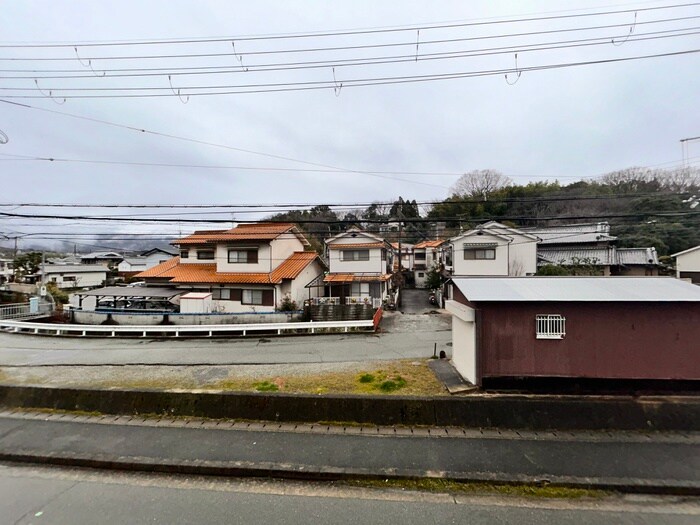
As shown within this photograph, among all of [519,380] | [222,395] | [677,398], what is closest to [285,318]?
[222,395]

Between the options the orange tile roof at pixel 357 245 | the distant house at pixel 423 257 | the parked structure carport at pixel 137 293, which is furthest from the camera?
the distant house at pixel 423 257

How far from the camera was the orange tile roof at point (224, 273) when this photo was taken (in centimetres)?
2081

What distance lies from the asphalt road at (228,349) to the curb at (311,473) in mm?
5819

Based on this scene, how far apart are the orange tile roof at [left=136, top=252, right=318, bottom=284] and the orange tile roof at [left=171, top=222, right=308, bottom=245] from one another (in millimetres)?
1868

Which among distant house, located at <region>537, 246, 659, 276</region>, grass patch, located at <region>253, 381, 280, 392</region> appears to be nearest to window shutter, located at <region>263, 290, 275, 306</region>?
grass patch, located at <region>253, 381, 280, 392</region>

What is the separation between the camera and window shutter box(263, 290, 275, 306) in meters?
20.6

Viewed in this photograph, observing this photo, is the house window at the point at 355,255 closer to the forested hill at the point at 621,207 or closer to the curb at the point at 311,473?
the forested hill at the point at 621,207

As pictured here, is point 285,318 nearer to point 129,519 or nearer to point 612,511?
point 129,519

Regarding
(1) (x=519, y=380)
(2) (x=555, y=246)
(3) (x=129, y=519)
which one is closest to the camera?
(3) (x=129, y=519)

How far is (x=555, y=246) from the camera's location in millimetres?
31438

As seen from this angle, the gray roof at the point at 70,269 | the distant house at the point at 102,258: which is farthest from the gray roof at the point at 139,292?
the distant house at the point at 102,258

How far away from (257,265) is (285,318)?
5.02 meters

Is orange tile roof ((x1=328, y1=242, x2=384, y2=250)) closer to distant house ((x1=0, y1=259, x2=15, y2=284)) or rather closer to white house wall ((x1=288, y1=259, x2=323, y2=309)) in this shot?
white house wall ((x1=288, y1=259, x2=323, y2=309))

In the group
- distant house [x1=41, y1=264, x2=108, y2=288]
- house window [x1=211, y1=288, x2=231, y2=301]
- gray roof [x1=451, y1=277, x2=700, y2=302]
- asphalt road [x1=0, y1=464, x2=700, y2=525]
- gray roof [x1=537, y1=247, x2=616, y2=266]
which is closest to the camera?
asphalt road [x1=0, y1=464, x2=700, y2=525]
